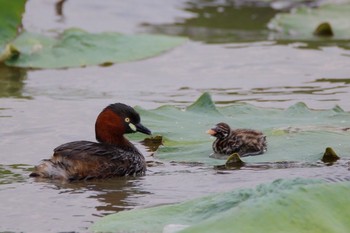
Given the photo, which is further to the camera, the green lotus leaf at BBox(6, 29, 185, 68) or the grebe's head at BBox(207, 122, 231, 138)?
the green lotus leaf at BBox(6, 29, 185, 68)

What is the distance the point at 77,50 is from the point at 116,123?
181 inches

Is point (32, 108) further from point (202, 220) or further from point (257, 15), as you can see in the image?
point (257, 15)

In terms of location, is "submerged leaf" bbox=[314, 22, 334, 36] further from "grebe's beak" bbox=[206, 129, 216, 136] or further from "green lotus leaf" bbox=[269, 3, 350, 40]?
"grebe's beak" bbox=[206, 129, 216, 136]

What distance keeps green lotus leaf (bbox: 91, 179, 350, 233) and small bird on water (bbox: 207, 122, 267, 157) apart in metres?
2.73

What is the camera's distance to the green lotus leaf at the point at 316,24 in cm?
1553

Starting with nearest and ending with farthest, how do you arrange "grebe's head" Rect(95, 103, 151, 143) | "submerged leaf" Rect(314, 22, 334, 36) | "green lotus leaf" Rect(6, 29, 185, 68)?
"grebe's head" Rect(95, 103, 151, 143)
"green lotus leaf" Rect(6, 29, 185, 68)
"submerged leaf" Rect(314, 22, 334, 36)

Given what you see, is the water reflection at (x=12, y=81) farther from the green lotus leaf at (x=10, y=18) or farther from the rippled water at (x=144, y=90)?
the green lotus leaf at (x=10, y=18)

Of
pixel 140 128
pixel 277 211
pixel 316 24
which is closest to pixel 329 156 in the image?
pixel 140 128

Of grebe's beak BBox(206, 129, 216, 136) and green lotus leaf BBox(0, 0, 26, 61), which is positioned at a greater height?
green lotus leaf BBox(0, 0, 26, 61)

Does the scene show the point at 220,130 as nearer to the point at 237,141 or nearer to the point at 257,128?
the point at 237,141

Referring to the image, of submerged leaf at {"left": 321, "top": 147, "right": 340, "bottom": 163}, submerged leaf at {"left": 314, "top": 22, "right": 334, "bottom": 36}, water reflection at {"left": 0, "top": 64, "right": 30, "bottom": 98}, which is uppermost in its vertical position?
submerged leaf at {"left": 314, "top": 22, "right": 334, "bottom": 36}

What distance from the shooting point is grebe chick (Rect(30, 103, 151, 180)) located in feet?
29.0

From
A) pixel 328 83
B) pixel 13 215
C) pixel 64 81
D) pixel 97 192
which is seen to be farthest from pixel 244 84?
pixel 13 215

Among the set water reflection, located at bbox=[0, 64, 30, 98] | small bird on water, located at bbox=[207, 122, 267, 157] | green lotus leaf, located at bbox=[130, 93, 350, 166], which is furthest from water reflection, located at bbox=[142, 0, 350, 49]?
small bird on water, located at bbox=[207, 122, 267, 157]
